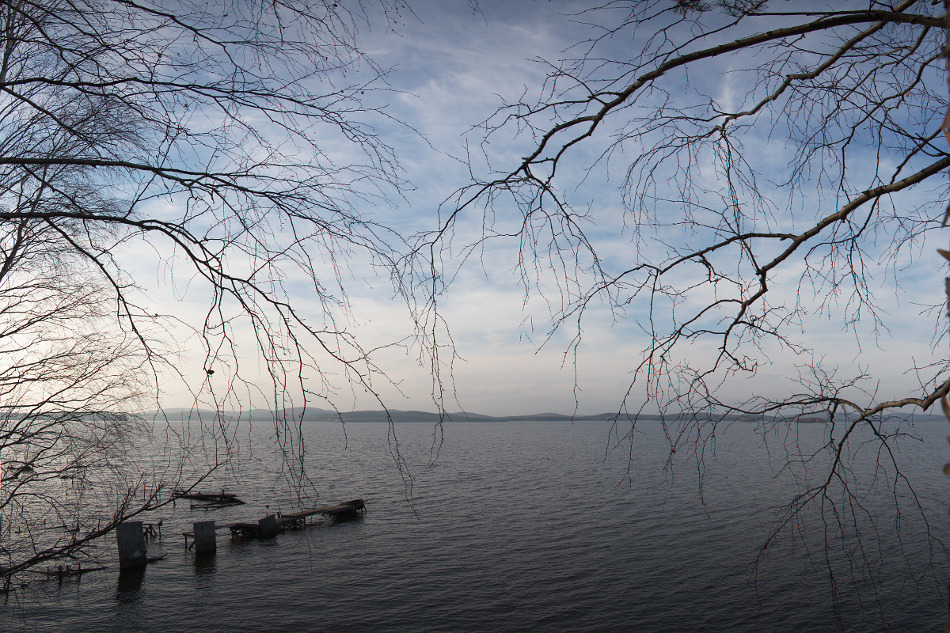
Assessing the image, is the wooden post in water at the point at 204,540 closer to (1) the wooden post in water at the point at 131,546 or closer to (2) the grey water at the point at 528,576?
(2) the grey water at the point at 528,576

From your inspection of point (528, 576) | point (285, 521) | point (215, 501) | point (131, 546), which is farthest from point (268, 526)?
point (528, 576)

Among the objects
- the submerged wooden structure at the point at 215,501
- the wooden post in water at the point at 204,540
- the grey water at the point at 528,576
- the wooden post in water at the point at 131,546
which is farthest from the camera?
the submerged wooden structure at the point at 215,501

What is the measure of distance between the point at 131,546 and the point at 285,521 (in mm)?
10208

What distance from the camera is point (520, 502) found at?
144 ft

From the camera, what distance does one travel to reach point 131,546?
2589cm

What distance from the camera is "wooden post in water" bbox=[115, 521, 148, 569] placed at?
2569cm

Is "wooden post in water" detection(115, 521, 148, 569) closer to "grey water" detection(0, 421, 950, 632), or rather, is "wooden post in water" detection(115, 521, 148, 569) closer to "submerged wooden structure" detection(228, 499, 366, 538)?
"grey water" detection(0, 421, 950, 632)

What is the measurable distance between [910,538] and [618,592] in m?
20.3

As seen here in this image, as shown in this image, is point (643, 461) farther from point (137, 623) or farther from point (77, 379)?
point (77, 379)

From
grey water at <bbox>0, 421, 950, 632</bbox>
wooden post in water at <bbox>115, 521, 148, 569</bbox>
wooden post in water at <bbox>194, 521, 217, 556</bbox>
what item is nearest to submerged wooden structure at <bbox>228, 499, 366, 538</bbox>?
grey water at <bbox>0, 421, 950, 632</bbox>

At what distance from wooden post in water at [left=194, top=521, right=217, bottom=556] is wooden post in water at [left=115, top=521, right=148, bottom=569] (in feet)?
8.12

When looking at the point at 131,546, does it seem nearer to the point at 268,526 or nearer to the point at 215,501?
the point at 268,526

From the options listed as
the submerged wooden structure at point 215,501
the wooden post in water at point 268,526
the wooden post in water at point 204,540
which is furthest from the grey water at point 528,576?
the submerged wooden structure at point 215,501

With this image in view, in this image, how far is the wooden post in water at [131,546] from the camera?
25.7 m
